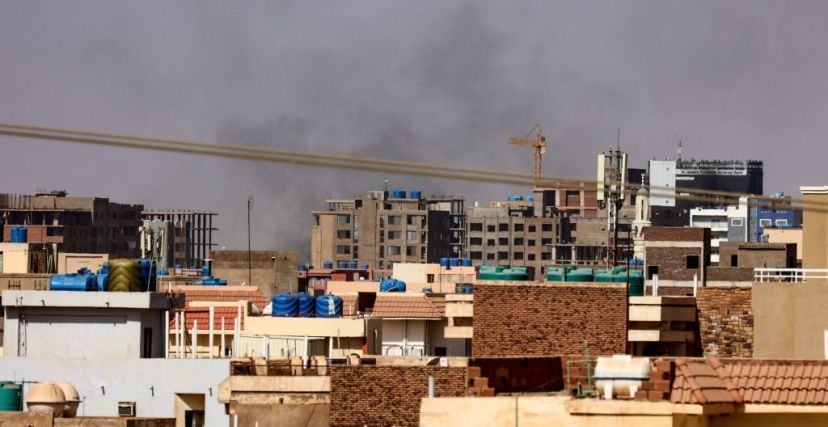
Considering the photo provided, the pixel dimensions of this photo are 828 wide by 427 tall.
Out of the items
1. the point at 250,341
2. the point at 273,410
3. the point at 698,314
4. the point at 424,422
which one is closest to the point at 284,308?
the point at 250,341

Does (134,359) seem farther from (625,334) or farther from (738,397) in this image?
(738,397)

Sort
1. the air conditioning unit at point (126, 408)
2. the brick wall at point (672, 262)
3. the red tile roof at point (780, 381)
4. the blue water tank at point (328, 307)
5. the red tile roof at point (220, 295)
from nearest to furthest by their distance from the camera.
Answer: the red tile roof at point (780, 381) < the air conditioning unit at point (126, 408) < the blue water tank at point (328, 307) < the red tile roof at point (220, 295) < the brick wall at point (672, 262)

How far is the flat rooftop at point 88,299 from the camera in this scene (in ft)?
184

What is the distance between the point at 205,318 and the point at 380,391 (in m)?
30.3

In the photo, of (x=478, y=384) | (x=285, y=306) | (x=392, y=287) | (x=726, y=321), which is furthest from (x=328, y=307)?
(x=478, y=384)

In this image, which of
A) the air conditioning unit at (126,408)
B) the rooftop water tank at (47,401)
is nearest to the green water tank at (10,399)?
the rooftop water tank at (47,401)

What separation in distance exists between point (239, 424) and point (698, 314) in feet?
63.3

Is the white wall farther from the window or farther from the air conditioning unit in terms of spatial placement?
the window

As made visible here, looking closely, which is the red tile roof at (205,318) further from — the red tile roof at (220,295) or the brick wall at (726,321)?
the brick wall at (726,321)

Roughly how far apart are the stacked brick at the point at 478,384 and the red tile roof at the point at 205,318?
124ft

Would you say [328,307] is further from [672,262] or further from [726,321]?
[672,262]

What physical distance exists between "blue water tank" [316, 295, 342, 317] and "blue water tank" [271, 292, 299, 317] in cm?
76

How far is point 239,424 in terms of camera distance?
166ft

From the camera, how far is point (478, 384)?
35.1 metres
